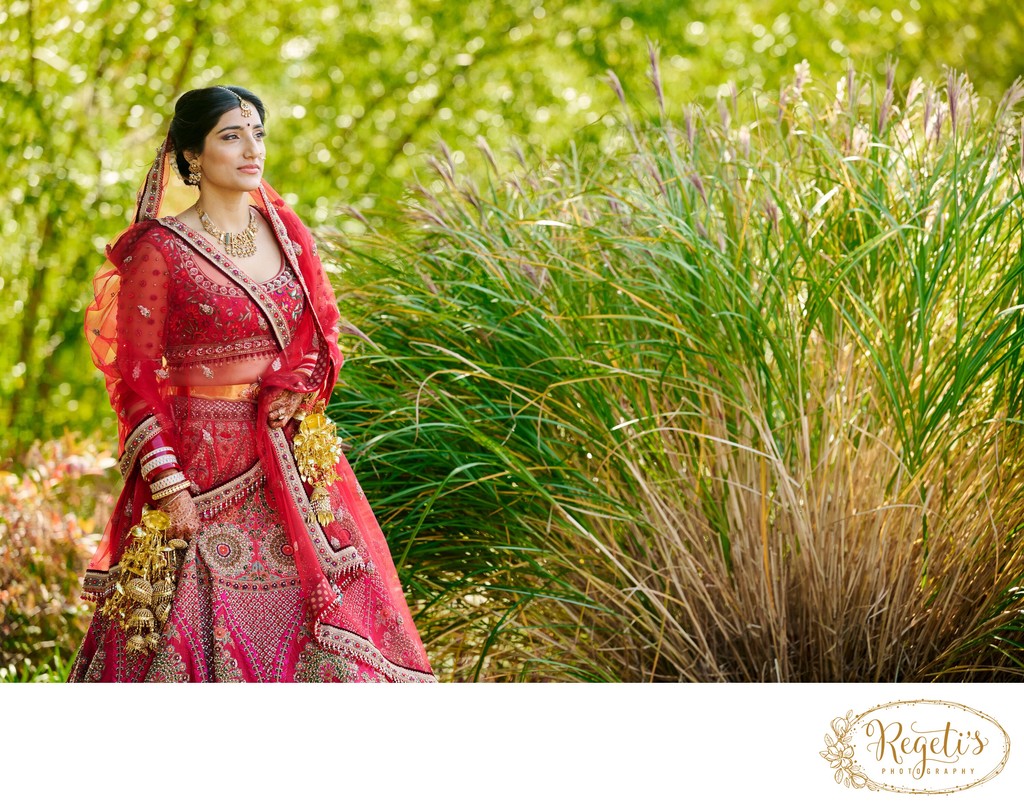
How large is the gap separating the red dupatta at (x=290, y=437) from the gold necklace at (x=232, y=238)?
0.07 metres

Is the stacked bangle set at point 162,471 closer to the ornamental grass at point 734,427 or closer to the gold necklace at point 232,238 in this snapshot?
the gold necklace at point 232,238

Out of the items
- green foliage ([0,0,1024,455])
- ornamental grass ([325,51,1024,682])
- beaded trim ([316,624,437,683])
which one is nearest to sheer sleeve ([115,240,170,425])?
beaded trim ([316,624,437,683])

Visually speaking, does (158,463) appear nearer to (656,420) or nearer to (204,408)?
(204,408)

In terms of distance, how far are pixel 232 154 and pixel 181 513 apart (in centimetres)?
68

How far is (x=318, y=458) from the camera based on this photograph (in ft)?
7.51

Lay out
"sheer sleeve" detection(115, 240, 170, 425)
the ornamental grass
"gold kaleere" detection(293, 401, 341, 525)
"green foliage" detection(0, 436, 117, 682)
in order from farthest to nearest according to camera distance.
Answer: "green foliage" detection(0, 436, 117, 682), the ornamental grass, "gold kaleere" detection(293, 401, 341, 525), "sheer sleeve" detection(115, 240, 170, 425)

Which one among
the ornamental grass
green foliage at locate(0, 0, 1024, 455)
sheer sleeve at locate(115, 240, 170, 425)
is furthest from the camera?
green foliage at locate(0, 0, 1024, 455)

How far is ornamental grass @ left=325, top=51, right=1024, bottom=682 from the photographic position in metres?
2.68

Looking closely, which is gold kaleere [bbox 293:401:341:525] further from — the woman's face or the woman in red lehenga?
the woman's face

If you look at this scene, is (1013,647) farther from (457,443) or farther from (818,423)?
(457,443)

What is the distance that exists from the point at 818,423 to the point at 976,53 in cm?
662
